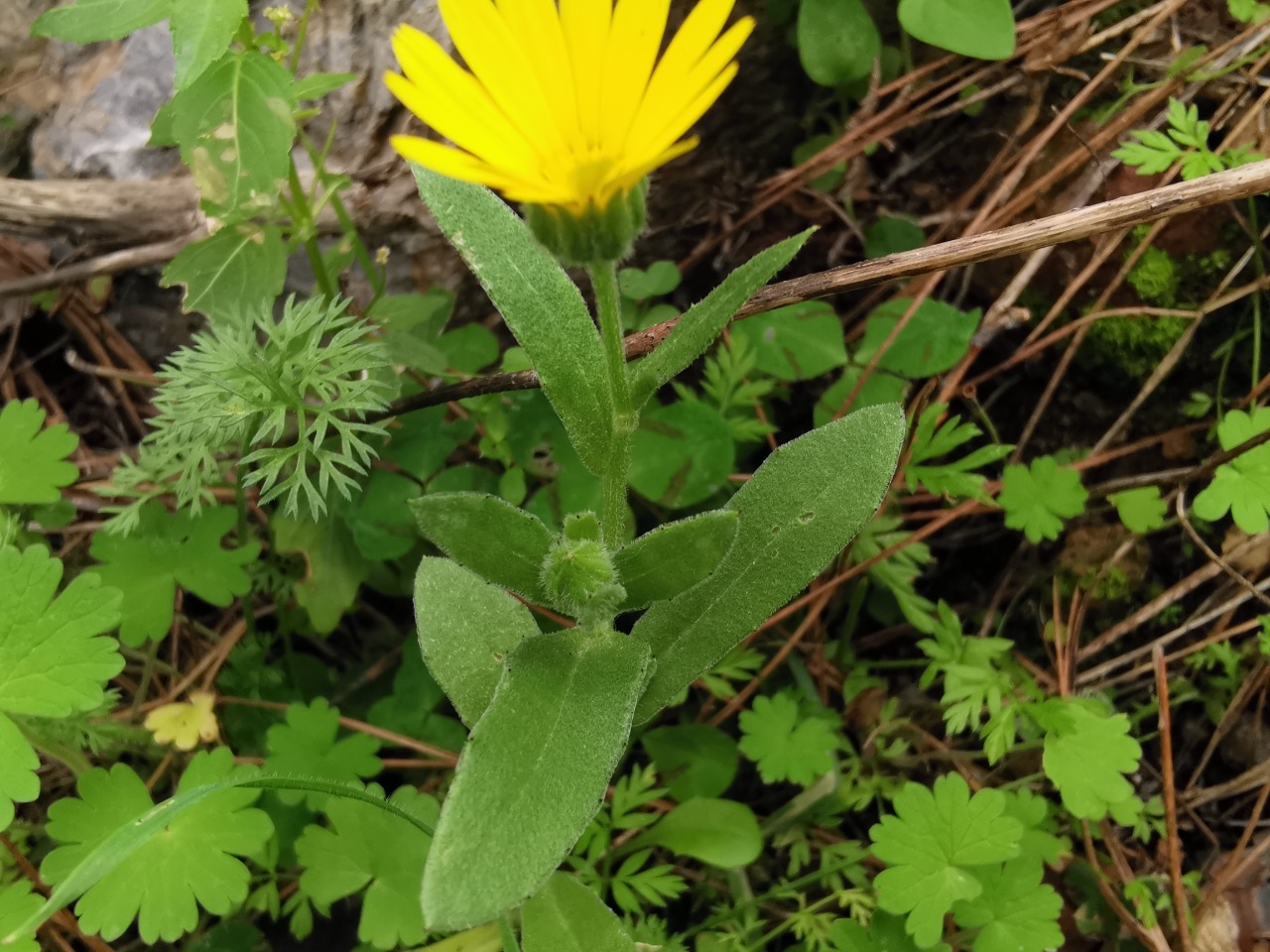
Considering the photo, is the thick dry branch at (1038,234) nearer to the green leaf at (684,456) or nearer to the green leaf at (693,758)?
the green leaf at (684,456)

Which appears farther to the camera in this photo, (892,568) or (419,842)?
(892,568)

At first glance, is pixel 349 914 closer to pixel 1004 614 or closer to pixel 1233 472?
pixel 1004 614

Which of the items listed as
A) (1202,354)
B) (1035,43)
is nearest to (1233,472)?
(1202,354)

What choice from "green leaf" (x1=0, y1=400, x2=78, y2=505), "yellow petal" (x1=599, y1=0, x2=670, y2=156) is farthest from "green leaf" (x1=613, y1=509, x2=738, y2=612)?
"green leaf" (x1=0, y1=400, x2=78, y2=505)

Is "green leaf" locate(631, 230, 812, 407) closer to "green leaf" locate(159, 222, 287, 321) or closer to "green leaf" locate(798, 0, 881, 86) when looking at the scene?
"green leaf" locate(159, 222, 287, 321)

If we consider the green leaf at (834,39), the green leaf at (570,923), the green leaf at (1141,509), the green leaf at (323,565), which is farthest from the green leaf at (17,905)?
the green leaf at (834,39)

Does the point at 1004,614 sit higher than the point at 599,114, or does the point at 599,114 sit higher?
the point at 599,114
